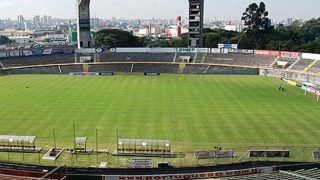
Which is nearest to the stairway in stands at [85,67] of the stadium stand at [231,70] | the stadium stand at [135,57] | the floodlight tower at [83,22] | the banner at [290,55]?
the stadium stand at [135,57]

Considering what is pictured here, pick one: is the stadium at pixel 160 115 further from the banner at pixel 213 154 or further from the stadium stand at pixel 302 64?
the stadium stand at pixel 302 64

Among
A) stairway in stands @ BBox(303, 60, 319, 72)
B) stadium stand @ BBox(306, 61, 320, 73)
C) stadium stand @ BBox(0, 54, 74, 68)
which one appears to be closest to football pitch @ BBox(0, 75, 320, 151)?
stadium stand @ BBox(306, 61, 320, 73)

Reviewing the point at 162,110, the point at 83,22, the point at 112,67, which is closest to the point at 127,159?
the point at 162,110

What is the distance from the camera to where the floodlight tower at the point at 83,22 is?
10881cm

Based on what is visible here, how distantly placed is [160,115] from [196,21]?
69734 mm

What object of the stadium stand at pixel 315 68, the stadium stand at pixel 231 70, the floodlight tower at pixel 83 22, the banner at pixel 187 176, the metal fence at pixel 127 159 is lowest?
the metal fence at pixel 127 159

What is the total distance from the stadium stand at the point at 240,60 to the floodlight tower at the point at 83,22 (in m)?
35.2

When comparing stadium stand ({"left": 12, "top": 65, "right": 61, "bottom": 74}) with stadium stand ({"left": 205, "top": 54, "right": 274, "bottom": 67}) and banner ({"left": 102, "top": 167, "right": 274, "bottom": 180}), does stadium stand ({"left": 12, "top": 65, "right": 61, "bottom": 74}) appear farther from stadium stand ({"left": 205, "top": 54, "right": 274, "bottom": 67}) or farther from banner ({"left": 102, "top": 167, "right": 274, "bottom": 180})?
banner ({"left": 102, "top": 167, "right": 274, "bottom": 180})

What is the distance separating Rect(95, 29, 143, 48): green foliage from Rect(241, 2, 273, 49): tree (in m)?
45.1

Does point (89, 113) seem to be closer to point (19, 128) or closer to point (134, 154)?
point (19, 128)

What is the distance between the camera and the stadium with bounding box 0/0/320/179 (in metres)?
27.5

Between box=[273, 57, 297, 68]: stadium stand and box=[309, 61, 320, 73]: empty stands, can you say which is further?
box=[273, 57, 297, 68]: stadium stand

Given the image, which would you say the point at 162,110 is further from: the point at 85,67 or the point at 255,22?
the point at 255,22

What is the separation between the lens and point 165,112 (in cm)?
5034
